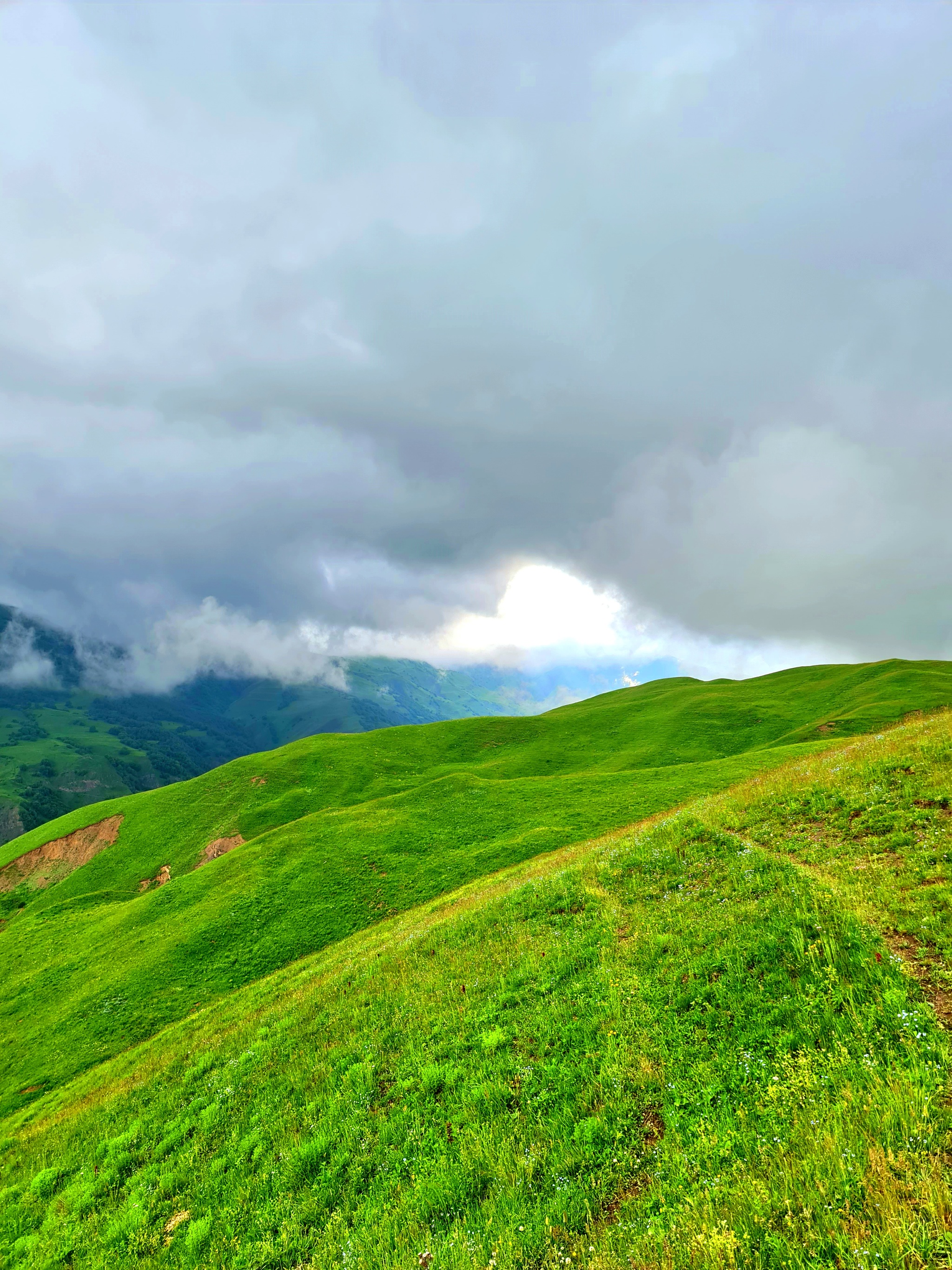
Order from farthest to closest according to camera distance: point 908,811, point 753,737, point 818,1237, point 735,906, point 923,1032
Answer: point 753,737
point 908,811
point 735,906
point 923,1032
point 818,1237

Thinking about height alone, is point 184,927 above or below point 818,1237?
below

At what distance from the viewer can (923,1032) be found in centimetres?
743

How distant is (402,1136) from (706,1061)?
658 cm

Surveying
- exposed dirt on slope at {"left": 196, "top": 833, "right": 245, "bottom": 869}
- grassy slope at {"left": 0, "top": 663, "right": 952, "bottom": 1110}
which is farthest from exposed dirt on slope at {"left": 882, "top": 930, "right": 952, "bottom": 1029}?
exposed dirt on slope at {"left": 196, "top": 833, "right": 245, "bottom": 869}

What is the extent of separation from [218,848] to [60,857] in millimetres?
29597

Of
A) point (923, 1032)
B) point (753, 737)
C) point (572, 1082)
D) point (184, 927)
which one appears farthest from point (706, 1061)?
point (753, 737)

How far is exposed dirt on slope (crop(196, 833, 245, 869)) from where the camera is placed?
58.1 metres

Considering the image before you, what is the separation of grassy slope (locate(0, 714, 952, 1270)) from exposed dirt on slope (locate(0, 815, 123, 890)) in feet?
199

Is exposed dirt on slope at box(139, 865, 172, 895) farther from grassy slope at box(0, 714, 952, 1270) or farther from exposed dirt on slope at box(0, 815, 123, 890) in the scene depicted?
grassy slope at box(0, 714, 952, 1270)

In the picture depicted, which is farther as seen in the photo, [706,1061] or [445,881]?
[445,881]

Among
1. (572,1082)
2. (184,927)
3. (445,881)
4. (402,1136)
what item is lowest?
(184,927)

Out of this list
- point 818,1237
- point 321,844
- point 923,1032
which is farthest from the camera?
point 321,844

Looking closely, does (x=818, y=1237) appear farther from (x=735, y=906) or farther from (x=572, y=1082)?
(x=735, y=906)

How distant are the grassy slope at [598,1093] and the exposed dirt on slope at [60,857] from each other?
199 feet
